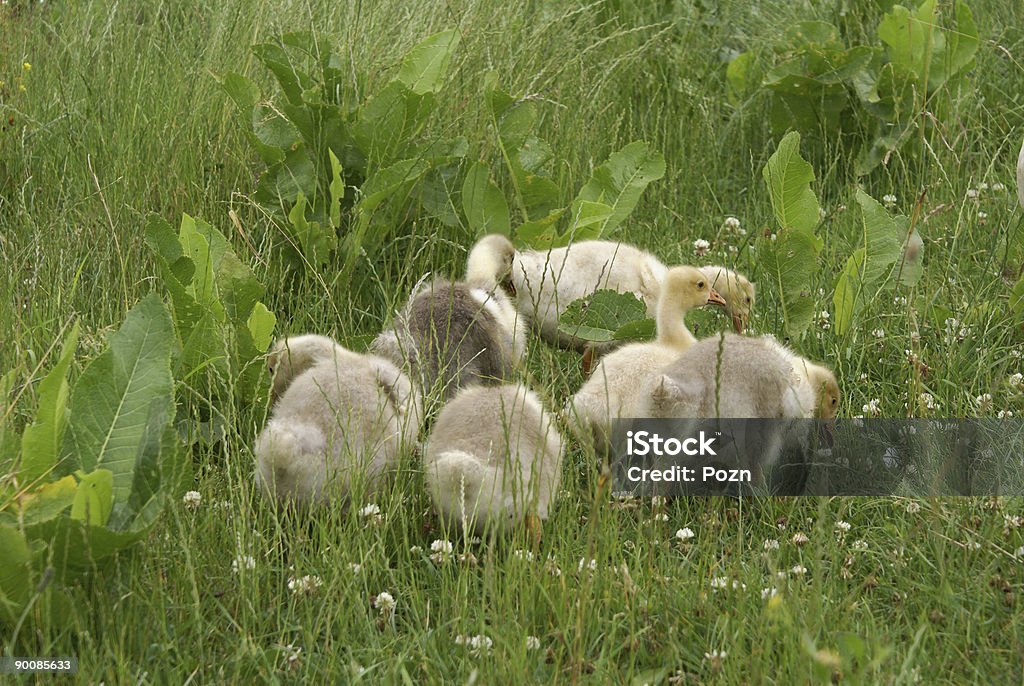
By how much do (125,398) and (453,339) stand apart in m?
1.27

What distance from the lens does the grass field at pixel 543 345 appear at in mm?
2941

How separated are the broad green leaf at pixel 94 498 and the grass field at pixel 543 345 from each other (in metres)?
0.17

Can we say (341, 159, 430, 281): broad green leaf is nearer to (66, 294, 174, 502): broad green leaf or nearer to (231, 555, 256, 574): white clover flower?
(66, 294, 174, 502): broad green leaf

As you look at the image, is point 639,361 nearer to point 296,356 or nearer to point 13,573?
point 296,356

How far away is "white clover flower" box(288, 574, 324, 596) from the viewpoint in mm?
3082

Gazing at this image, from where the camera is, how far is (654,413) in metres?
3.69

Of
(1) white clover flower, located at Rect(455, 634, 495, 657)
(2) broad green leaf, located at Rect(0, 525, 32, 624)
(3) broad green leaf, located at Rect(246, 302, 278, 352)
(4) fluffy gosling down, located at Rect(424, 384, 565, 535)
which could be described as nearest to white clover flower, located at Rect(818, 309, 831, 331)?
(4) fluffy gosling down, located at Rect(424, 384, 565, 535)

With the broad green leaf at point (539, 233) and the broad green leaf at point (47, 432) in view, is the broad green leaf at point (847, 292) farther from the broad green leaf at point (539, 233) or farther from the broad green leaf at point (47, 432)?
the broad green leaf at point (47, 432)

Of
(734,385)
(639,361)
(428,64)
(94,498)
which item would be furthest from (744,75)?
(94,498)

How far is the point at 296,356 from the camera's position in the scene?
3996mm

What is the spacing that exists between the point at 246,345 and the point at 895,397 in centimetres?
214

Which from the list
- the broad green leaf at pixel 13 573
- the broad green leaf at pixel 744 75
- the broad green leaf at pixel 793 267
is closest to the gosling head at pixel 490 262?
the broad green leaf at pixel 793 267

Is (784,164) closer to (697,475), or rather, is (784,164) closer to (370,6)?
(697,475)

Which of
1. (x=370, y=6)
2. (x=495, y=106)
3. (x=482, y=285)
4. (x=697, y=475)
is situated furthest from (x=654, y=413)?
(x=370, y=6)
